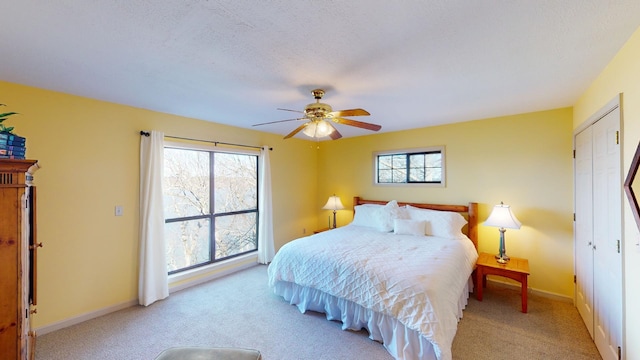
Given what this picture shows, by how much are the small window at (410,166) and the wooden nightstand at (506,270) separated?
52.1 inches

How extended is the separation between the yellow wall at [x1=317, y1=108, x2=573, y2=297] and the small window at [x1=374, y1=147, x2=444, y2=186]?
0.39 feet

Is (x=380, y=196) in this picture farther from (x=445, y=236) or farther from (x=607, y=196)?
(x=607, y=196)

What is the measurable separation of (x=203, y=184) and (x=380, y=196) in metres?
3.06

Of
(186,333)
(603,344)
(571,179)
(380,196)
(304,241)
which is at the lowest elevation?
(186,333)

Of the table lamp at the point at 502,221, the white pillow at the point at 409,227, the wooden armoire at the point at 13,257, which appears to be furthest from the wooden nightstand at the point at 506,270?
the wooden armoire at the point at 13,257

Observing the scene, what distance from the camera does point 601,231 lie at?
7.24ft

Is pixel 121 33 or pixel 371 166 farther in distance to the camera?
pixel 371 166

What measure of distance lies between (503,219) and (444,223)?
69cm

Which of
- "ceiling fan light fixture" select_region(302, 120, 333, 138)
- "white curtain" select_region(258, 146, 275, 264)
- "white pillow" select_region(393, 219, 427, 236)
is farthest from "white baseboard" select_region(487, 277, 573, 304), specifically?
"white curtain" select_region(258, 146, 275, 264)

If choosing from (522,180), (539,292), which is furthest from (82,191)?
(539,292)

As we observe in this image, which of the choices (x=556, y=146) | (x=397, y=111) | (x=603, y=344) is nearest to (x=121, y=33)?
(x=397, y=111)

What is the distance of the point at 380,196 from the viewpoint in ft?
15.6

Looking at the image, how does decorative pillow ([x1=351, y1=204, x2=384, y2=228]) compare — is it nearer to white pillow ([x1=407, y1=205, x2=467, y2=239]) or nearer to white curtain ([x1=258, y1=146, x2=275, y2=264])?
white pillow ([x1=407, y1=205, x2=467, y2=239])

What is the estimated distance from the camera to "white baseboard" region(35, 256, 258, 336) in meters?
2.58
